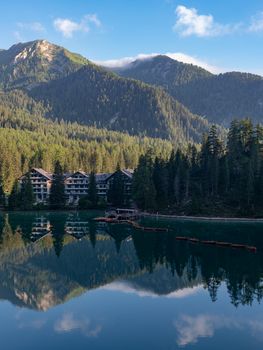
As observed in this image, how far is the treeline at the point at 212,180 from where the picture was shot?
116000 millimetres

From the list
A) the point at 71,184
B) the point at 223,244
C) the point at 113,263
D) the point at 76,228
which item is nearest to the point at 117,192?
the point at 71,184

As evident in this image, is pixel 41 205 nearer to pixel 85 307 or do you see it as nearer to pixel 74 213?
pixel 74 213

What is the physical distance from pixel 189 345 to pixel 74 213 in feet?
330

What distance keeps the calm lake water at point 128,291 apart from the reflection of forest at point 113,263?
144 millimetres

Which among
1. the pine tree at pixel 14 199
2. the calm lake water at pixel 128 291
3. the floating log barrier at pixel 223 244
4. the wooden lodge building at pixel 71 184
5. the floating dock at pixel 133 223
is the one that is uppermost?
the wooden lodge building at pixel 71 184

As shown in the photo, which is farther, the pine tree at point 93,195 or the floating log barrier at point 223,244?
the pine tree at point 93,195

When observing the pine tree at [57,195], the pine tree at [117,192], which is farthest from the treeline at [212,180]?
the pine tree at [57,195]

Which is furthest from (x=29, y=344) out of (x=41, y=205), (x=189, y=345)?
(x=41, y=205)

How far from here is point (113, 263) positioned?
6956cm

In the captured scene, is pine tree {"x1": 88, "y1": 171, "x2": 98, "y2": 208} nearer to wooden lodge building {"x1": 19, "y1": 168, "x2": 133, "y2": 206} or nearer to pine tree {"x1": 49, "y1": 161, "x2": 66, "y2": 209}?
pine tree {"x1": 49, "y1": 161, "x2": 66, "y2": 209}

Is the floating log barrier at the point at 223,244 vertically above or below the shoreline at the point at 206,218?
below

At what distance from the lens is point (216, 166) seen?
124 m

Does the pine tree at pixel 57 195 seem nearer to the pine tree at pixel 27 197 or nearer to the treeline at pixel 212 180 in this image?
the pine tree at pixel 27 197

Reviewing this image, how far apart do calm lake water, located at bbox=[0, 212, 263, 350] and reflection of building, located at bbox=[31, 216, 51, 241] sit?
2.72 ft
